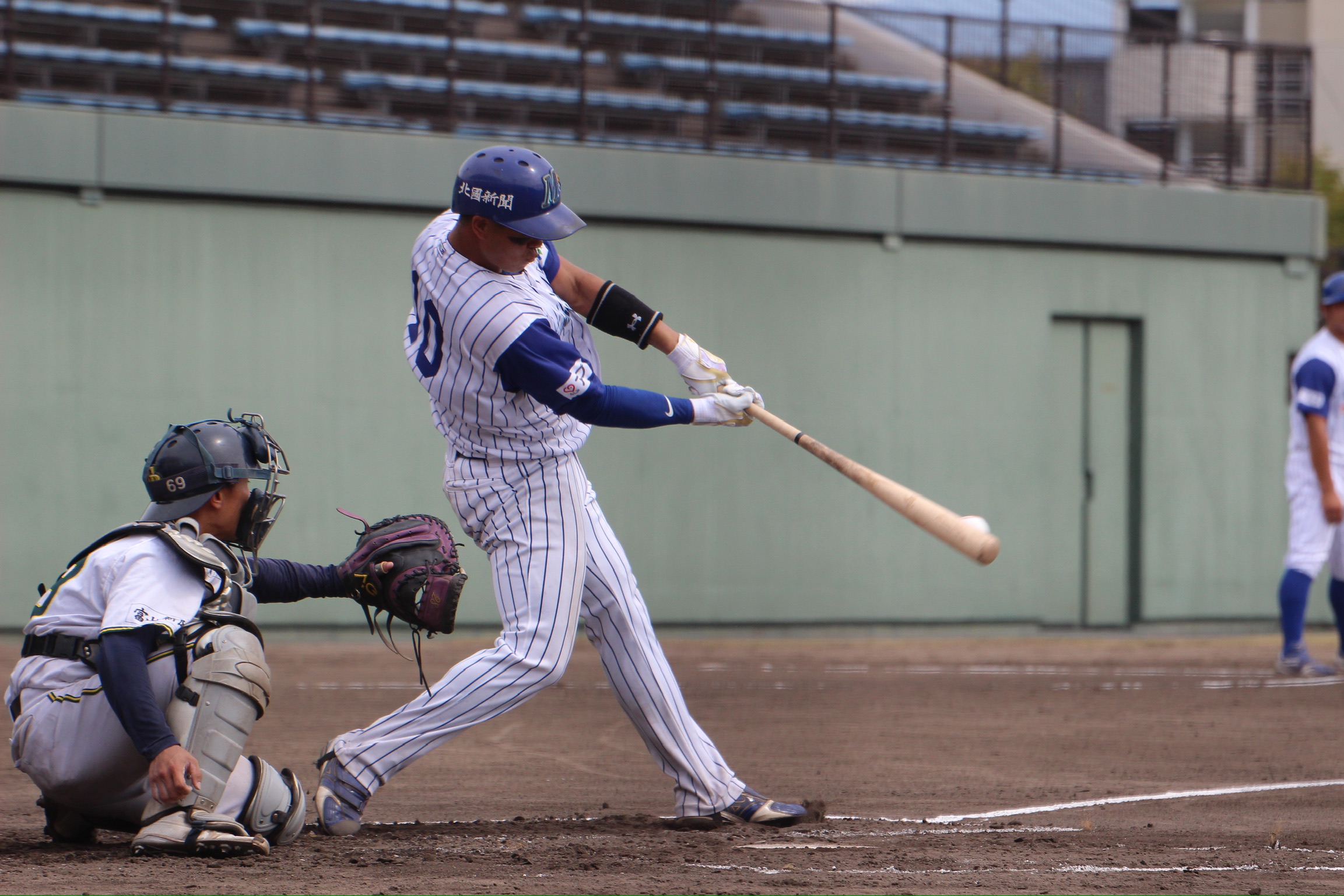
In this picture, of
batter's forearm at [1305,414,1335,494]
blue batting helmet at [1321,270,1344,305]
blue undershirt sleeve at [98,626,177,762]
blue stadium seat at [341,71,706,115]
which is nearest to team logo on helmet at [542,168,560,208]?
blue undershirt sleeve at [98,626,177,762]

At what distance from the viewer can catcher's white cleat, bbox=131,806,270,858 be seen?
11.9 feet

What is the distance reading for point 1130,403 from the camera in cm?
1267

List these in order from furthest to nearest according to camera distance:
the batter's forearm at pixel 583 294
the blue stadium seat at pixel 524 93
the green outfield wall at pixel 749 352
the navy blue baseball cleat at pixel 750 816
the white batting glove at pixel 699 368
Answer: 1. the blue stadium seat at pixel 524 93
2. the green outfield wall at pixel 749 352
3. the batter's forearm at pixel 583 294
4. the white batting glove at pixel 699 368
5. the navy blue baseball cleat at pixel 750 816

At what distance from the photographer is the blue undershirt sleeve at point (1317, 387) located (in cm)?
840

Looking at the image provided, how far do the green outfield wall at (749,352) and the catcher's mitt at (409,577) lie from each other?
6730 millimetres

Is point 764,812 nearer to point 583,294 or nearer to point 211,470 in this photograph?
point 583,294

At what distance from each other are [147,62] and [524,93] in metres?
2.92

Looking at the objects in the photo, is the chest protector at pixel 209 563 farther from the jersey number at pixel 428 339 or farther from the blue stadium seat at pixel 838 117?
the blue stadium seat at pixel 838 117

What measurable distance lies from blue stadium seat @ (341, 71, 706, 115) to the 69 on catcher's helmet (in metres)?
8.25

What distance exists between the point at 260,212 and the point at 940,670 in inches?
226

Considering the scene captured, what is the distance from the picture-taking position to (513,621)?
14.0 ft

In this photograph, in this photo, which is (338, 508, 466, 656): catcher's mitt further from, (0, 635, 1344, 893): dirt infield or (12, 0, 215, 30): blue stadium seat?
(12, 0, 215, 30): blue stadium seat

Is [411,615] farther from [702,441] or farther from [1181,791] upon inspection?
[702,441]

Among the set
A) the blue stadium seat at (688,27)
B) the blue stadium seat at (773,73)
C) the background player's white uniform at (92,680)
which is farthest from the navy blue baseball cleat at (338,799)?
the blue stadium seat at (688,27)
